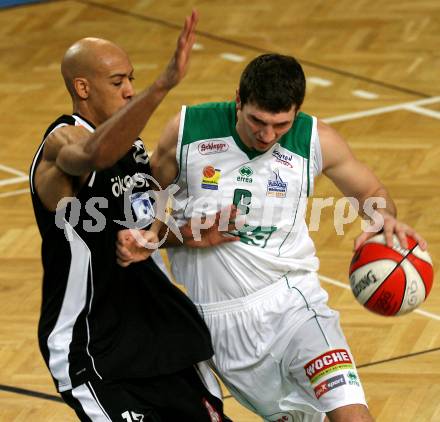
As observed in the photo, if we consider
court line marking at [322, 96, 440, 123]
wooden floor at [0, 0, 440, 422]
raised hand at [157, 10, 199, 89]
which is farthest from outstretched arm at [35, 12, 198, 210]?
court line marking at [322, 96, 440, 123]

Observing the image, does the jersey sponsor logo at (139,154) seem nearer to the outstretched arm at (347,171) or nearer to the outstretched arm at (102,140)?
the outstretched arm at (102,140)

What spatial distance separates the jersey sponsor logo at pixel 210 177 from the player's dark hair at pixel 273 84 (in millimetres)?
365

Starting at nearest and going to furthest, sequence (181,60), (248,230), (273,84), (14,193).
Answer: (181,60) < (273,84) < (248,230) < (14,193)

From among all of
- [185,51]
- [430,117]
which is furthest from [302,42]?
[185,51]

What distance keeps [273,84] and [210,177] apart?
0.55 meters

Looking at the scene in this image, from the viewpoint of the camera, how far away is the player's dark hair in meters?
5.27

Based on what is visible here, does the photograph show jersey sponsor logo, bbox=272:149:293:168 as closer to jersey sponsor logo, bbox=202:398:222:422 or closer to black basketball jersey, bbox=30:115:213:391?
black basketball jersey, bbox=30:115:213:391

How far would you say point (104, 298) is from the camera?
538 cm

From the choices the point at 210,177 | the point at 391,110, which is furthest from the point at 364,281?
the point at 391,110

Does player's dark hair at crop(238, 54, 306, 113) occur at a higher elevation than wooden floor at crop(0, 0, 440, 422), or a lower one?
higher

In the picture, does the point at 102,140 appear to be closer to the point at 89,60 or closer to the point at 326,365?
the point at 89,60

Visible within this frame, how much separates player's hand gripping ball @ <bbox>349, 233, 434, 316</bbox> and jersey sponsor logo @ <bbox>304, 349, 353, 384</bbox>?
0.30 metres

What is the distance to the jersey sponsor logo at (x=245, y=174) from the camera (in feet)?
18.5

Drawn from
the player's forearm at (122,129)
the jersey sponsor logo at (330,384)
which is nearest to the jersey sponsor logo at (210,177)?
the player's forearm at (122,129)
